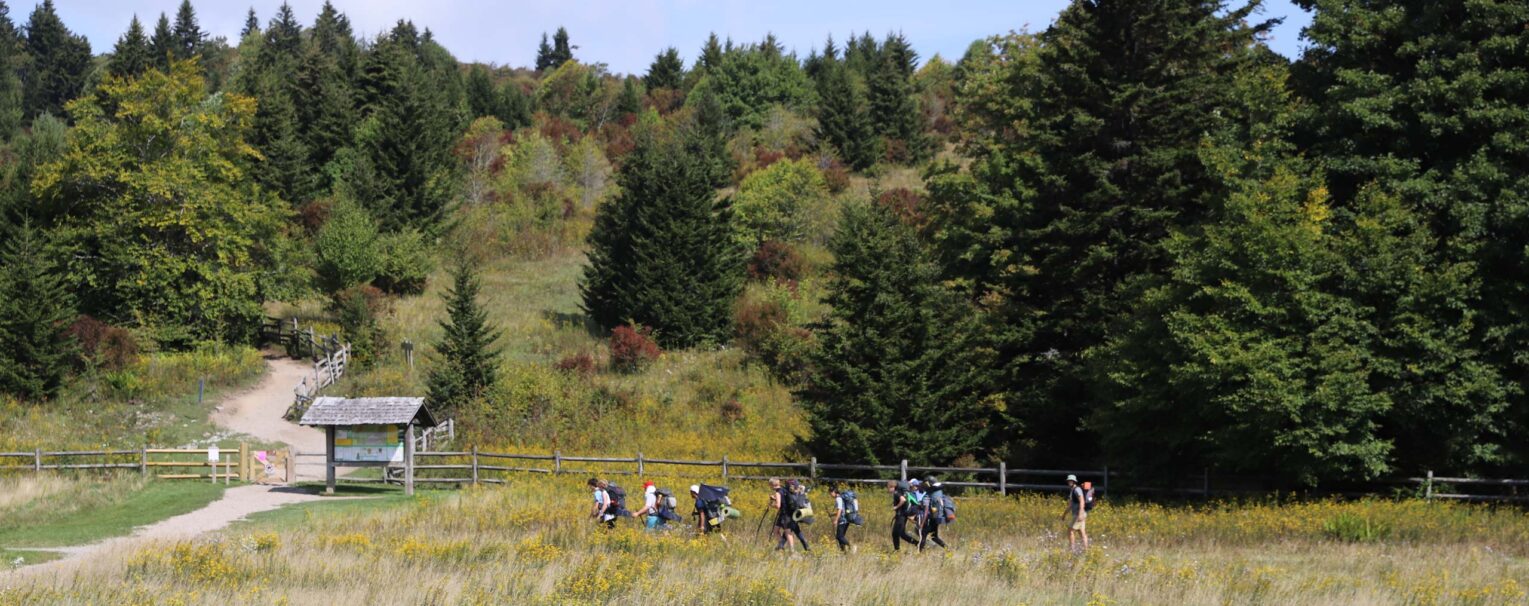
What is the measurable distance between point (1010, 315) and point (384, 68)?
58.5 meters

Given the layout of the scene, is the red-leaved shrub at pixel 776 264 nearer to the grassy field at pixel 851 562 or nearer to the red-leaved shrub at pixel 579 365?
the red-leaved shrub at pixel 579 365

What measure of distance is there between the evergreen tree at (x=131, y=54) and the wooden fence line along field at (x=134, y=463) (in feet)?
234

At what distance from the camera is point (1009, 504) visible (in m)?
28.1

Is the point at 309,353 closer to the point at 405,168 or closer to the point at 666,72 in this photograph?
the point at 405,168

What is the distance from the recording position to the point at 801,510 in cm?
2092

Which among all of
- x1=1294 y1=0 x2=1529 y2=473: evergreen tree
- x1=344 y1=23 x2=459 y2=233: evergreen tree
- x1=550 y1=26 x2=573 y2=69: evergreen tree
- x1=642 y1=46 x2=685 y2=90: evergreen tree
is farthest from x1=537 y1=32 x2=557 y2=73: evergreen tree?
x1=1294 y1=0 x2=1529 y2=473: evergreen tree

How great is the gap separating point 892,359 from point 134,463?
67.4 ft

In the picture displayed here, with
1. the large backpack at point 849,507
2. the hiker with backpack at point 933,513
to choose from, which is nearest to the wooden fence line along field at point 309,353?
the large backpack at point 849,507

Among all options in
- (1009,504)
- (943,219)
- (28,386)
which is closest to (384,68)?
(28,386)

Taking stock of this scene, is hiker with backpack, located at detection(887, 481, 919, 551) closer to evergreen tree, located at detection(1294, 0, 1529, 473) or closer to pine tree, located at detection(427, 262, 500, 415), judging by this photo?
evergreen tree, located at detection(1294, 0, 1529, 473)

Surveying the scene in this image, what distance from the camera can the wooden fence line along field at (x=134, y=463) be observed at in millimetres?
33781

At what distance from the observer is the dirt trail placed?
19.6 meters

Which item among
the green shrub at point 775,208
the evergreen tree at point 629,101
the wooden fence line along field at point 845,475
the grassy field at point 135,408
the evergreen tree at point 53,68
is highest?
the evergreen tree at point 53,68

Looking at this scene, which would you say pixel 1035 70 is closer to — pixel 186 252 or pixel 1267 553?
pixel 1267 553
